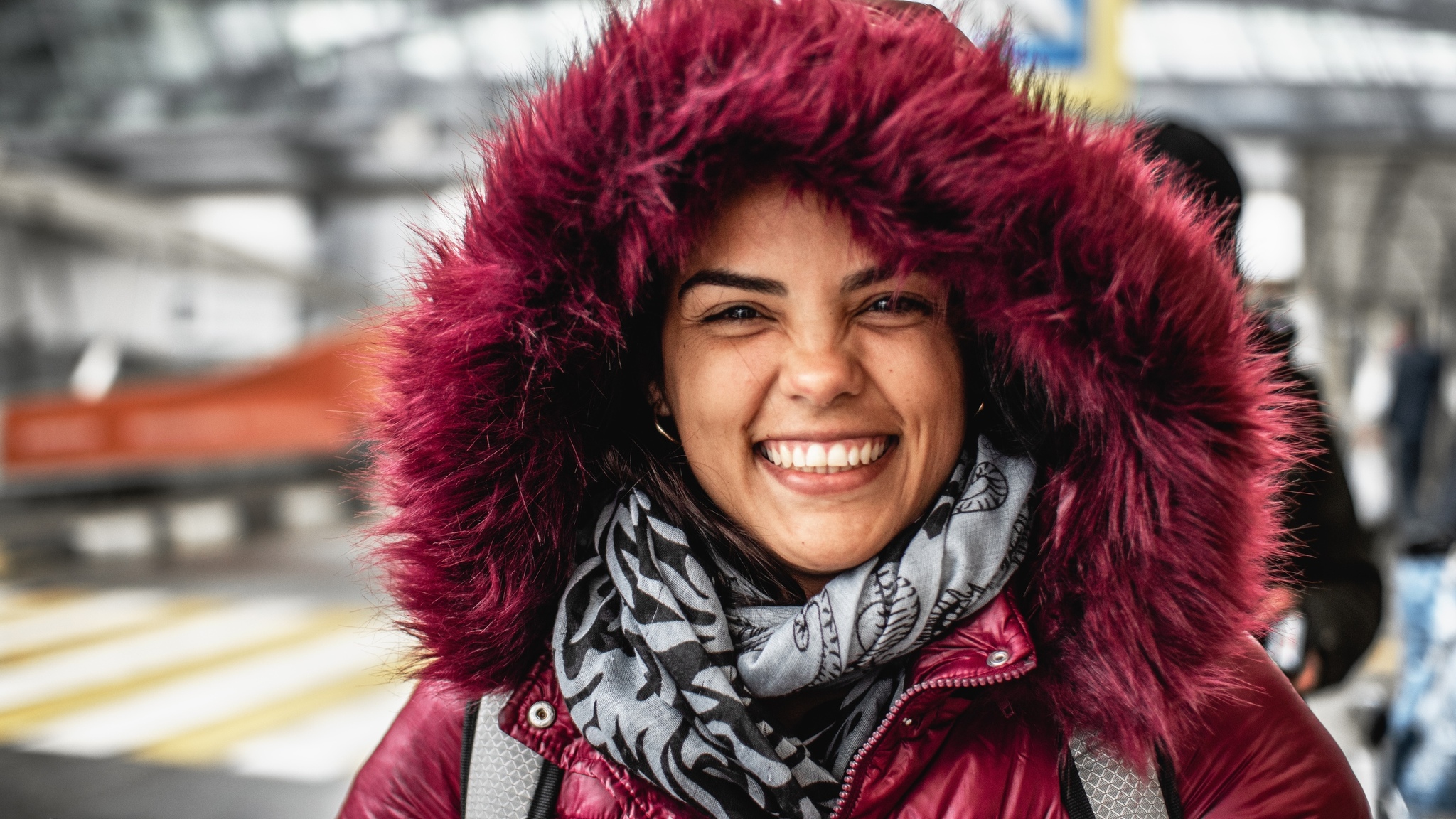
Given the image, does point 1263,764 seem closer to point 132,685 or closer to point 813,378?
point 813,378

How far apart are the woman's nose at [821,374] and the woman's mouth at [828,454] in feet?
0.19

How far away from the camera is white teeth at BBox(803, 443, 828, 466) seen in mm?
1287

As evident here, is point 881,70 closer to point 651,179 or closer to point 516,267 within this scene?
point 651,179

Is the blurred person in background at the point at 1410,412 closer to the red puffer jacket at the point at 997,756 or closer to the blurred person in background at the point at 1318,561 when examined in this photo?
the blurred person in background at the point at 1318,561

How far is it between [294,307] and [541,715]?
1702cm

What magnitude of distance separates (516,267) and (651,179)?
214 mm

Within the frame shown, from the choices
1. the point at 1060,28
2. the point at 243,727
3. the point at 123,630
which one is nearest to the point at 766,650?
the point at 1060,28

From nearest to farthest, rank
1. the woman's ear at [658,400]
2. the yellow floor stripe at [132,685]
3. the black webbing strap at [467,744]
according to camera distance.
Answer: the black webbing strap at [467,744]
the woman's ear at [658,400]
the yellow floor stripe at [132,685]

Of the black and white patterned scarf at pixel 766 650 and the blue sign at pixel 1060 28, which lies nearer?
the black and white patterned scarf at pixel 766 650

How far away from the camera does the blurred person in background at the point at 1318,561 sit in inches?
75.3

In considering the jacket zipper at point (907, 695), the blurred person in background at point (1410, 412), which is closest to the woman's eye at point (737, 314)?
the jacket zipper at point (907, 695)

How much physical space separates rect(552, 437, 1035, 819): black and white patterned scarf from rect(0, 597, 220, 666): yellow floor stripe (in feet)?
19.8

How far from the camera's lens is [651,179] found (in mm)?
1206

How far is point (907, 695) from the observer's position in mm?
1234
